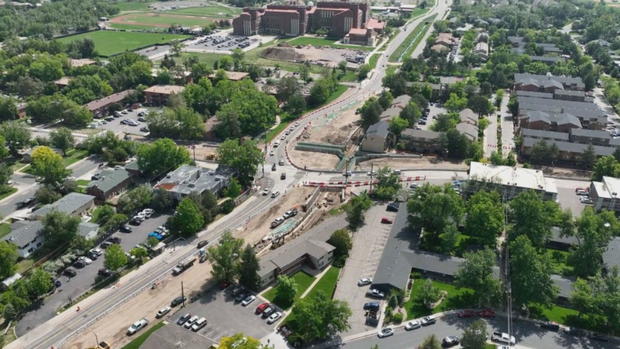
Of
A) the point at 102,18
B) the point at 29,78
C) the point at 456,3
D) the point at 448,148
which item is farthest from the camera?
the point at 456,3

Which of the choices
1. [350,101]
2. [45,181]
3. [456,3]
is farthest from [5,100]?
[456,3]

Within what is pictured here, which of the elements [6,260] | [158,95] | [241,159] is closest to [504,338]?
[241,159]

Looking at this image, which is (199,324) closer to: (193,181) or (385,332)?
(385,332)

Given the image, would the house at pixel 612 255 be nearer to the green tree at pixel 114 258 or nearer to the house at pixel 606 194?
the house at pixel 606 194

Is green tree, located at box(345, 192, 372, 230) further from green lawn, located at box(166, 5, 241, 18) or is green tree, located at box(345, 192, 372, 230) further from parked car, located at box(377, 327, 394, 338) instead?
green lawn, located at box(166, 5, 241, 18)

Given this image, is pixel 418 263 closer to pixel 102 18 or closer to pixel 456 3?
pixel 102 18

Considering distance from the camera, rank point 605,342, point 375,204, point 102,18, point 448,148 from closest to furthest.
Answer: point 605,342 < point 375,204 < point 448,148 < point 102,18
